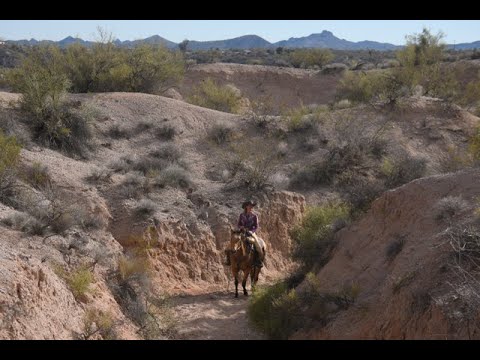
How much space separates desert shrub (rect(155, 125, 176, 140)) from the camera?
21.4 meters

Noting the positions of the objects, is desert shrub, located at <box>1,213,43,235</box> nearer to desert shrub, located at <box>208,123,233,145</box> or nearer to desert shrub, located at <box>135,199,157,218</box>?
desert shrub, located at <box>135,199,157,218</box>

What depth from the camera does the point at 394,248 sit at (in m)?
9.82

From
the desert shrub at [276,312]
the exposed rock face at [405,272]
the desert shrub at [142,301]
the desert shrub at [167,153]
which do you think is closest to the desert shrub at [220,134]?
the desert shrub at [167,153]

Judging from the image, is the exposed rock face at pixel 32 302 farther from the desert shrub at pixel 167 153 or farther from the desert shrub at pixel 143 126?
the desert shrub at pixel 143 126

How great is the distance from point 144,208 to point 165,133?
672 centimetres

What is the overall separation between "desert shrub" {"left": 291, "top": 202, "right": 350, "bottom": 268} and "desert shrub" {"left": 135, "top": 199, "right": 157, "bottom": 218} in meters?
4.13

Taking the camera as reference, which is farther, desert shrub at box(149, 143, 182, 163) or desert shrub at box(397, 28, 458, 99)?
desert shrub at box(397, 28, 458, 99)

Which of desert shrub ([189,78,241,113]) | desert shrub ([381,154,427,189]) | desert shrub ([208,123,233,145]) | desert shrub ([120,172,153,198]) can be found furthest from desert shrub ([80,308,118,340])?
desert shrub ([189,78,241,113])

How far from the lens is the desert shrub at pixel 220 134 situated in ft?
71.9

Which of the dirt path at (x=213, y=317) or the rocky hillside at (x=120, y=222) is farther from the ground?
the rocky hillside at (x=120, y=222)

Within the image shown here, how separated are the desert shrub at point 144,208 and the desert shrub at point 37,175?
8.13ft

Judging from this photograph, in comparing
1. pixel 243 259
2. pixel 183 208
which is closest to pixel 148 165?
pixel 183 208
